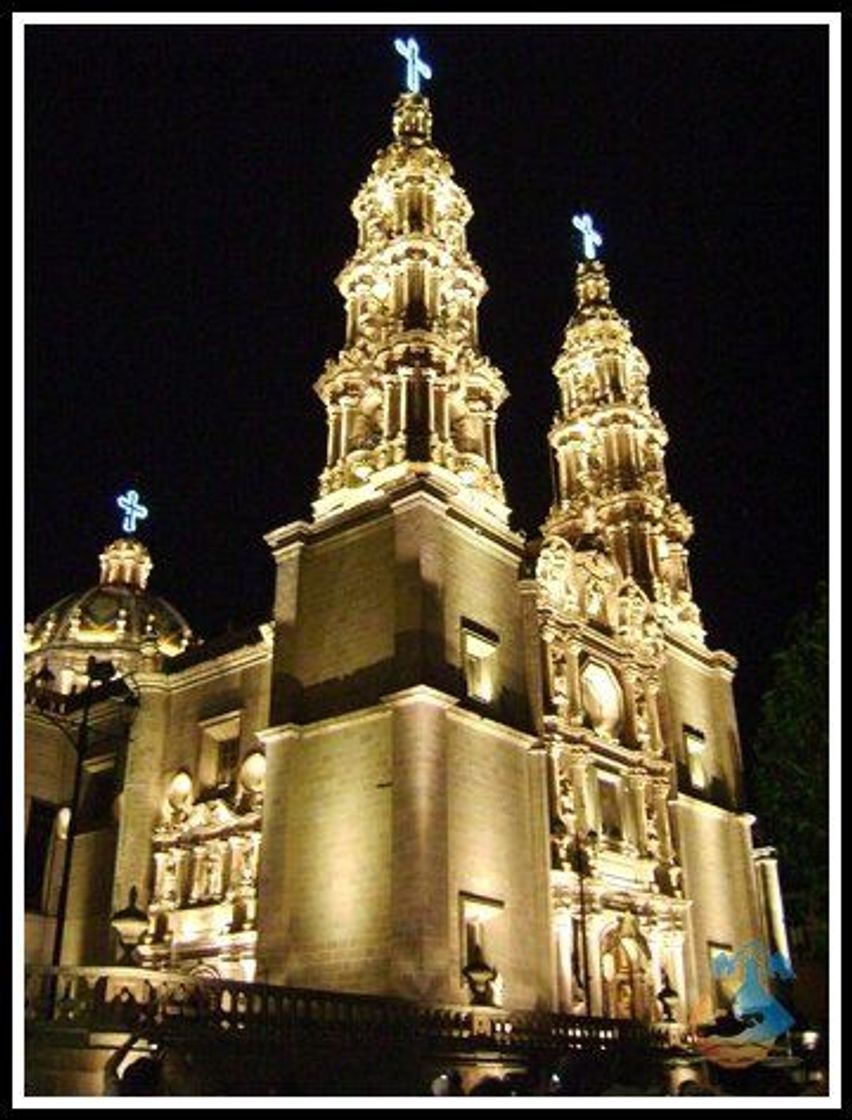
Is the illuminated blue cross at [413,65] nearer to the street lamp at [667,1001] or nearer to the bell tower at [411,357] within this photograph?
the bell tower at [411,357]

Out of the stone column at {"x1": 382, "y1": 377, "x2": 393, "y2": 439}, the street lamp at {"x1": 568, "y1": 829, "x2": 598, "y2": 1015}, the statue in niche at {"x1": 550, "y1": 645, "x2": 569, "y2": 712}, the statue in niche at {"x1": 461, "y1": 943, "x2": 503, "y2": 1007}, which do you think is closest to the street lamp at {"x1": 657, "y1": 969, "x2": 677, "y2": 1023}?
the street lamp at {"x1": 568, "y1": 829, "x2": 598, "y2": 1015}

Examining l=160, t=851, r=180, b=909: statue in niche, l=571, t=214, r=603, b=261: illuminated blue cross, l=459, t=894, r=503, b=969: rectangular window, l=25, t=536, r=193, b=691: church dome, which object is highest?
l=571, t=214, r=603, b=261: illuminated blue cross

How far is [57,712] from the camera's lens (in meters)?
47.3

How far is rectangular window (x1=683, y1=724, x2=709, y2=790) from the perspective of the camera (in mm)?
44875

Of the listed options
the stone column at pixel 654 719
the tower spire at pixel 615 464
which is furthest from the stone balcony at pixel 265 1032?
the tower spire at pixel 615 464

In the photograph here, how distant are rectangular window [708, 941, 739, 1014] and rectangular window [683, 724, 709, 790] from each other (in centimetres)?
623

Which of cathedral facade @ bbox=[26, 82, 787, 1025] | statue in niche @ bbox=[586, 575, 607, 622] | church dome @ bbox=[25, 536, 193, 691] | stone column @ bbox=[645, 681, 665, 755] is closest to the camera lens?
cathedral facade @ bbox=[26, 82, 787, 1025]

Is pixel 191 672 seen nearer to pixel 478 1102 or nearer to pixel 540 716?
pixel 540 716

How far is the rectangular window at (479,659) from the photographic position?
3503 centimetres

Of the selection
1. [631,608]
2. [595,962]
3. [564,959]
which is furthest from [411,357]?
[595,962]

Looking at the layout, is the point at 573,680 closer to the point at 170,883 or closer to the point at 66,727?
the point at 170,883

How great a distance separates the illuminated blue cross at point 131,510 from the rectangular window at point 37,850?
30715 mm

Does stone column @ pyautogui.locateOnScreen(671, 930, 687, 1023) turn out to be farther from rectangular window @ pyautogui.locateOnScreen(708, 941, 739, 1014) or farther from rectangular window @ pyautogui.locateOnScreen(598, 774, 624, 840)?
rectangular window @ pyautogui.locateOnScreen(598, 774, 624, 840)

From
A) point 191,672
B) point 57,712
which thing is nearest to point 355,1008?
point 191,672
